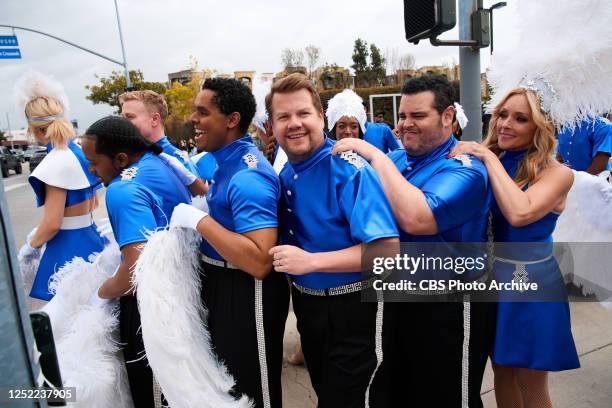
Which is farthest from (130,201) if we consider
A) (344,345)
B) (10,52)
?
(10,52)

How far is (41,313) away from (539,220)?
2005 mm

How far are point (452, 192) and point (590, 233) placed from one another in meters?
2.06

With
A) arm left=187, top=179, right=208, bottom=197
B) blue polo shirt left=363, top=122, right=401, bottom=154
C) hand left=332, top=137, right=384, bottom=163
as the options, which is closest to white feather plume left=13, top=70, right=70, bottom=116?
arm left=187, top=179, right=208, bottom=197

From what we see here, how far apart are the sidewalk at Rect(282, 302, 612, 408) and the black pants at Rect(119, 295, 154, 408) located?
125cm

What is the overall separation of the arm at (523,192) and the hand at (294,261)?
Answer: 89 cm

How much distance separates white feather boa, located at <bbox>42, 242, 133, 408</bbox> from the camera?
1.82 meters

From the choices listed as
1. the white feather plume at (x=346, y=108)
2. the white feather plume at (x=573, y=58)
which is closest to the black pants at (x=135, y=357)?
the white feather plume at (x=573, y=58)

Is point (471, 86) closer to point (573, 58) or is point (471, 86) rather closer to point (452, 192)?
point (573, 58)

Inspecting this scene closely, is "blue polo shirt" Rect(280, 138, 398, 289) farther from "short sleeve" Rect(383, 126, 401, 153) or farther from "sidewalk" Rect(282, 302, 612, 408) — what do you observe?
"short sleeve" Rect(383, 126, 401, 153)

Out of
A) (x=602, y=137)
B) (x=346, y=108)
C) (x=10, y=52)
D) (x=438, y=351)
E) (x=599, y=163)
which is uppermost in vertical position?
(x=10, y=52)

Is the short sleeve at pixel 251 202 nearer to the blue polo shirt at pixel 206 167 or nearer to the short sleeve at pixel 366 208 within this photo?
the short sleeve at pixel 366 208

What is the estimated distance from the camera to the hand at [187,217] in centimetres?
178

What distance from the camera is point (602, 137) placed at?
13.5 feet

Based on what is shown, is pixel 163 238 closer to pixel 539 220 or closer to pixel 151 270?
pixel 151 270
